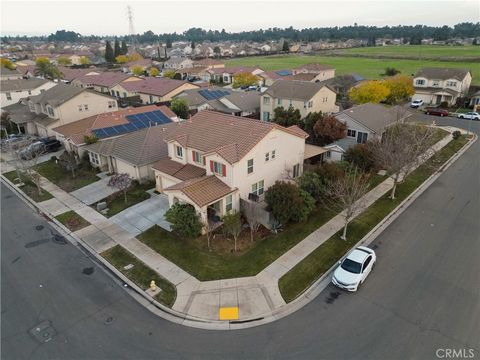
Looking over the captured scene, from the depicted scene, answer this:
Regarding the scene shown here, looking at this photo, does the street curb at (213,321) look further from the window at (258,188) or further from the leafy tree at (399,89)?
the leafy tree at (399,89)

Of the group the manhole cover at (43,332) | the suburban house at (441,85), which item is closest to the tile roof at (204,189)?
the manhole cover at (43,332)

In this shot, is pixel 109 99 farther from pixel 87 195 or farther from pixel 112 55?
pixel 112 55

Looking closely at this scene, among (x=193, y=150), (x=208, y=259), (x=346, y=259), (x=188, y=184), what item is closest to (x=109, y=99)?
(x=193, y=150)

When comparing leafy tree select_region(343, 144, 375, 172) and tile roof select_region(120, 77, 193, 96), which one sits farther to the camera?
tile roof select_region(120, 77, 193, 96)

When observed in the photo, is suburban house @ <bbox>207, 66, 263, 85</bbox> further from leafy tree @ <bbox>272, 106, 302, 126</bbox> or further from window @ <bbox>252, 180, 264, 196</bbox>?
window @ <bbox>252, 180, 264, 196</bbox>

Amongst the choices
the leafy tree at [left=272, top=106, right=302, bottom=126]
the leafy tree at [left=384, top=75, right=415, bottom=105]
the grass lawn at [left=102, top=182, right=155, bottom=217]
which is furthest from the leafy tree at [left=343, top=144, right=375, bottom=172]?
the leafy tree at [left=384, top=75, right=415, bottom=105]

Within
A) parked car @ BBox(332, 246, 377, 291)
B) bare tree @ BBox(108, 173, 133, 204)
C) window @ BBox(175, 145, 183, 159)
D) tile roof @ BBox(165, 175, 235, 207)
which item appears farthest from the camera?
window @ BBox(175, 145, 183, 159)

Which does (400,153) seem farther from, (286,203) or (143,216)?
(143,216)
